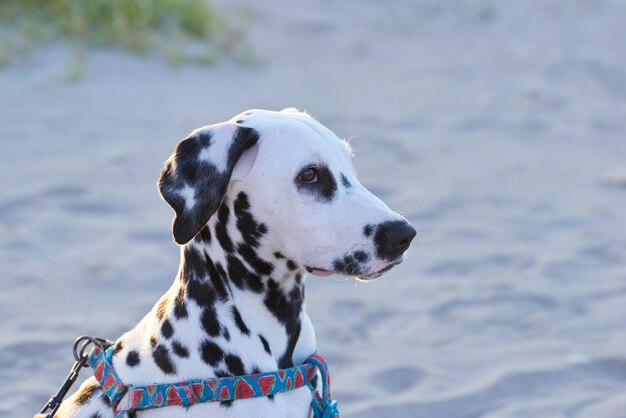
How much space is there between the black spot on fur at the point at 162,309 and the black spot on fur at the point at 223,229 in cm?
27

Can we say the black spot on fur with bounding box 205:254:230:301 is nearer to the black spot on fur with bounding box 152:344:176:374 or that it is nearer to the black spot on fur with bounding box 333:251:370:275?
the black spot on fur with bounding box 152:344:176:374

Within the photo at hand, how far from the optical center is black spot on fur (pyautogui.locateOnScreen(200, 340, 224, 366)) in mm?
3314

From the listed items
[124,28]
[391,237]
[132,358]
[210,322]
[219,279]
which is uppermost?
[124,28]

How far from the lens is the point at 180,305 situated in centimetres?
341

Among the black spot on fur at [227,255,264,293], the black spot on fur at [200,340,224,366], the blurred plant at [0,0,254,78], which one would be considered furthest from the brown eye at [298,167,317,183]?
the blurred plant at [0,0,254,78]

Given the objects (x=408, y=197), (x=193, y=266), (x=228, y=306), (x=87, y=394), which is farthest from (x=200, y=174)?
(x=408, y=197)

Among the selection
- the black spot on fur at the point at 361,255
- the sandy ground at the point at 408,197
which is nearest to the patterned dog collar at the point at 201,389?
the black spot on fur at the point at 361,255

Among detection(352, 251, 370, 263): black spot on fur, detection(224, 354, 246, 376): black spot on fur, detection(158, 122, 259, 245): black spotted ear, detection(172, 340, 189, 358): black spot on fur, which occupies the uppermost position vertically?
detection(158, 122, 259, 245): black spotted ear

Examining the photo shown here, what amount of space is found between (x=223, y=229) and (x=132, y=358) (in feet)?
1.67

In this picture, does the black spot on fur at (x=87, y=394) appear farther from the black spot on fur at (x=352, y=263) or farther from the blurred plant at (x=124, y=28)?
the blurred plant at (x=124, y=28)

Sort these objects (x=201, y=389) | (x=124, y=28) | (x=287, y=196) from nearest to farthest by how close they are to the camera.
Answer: (x=201, y=389) < (x=287, y=196) < (x=124, y=28)

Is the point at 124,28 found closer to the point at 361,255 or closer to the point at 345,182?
the point at 345,182

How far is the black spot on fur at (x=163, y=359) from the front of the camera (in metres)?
3.32

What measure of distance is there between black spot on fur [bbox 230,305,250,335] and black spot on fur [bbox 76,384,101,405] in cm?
51
